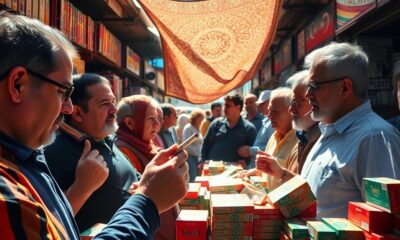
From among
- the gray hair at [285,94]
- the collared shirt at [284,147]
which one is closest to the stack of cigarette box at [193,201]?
the collared shirt at [284,147]

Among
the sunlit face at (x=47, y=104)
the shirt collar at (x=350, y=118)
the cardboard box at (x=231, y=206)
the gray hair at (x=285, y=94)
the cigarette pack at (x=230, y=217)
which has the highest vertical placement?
the sunlit face at (x=47, y=104)

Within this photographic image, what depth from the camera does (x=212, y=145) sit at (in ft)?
15.9

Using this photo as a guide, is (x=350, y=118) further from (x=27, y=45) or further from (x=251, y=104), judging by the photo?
(x=251, y=104)

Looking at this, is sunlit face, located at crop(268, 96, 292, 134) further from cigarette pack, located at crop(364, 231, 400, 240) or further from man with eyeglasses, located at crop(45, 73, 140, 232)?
cigarette pack, located at crop(364, 231, 400, 240)

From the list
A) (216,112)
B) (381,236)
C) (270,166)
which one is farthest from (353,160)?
(216,112)

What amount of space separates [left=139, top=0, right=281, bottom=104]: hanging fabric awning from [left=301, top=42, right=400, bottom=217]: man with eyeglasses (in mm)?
438

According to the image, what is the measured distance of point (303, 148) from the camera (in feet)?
8.70

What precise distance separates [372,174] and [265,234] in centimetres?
65

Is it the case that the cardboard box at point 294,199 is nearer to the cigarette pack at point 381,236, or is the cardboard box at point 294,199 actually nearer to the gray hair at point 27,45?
the cigarette pack at point 381,236

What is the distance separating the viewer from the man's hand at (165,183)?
3.31ft

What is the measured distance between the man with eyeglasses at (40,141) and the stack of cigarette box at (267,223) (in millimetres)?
525

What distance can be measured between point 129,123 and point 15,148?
1.81 m

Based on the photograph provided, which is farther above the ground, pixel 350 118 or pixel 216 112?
pixel 350 118

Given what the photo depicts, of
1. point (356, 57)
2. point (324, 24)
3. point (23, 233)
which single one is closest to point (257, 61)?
point (356, 57)
